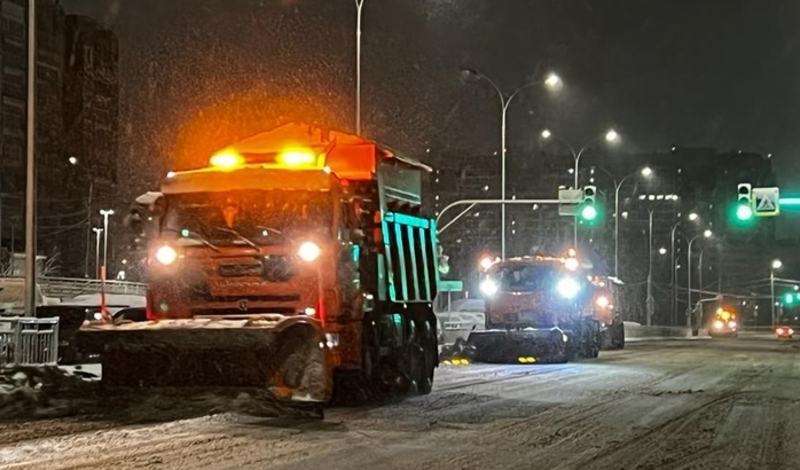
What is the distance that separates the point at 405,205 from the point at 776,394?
751 cm

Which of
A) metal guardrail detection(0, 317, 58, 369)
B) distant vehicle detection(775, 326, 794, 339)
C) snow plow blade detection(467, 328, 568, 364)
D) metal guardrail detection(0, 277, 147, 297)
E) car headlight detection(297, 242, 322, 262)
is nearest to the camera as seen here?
car headlight detection(297, 242, 322, 262)

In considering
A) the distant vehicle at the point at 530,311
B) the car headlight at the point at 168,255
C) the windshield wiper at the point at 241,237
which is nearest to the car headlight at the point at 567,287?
the distant vehicle at the point at 530,311

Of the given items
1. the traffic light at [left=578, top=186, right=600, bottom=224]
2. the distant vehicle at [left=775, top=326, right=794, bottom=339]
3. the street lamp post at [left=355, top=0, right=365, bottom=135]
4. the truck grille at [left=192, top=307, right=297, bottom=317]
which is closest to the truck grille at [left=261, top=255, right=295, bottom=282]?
the truck grille at [left=192, top=307, right=297, bottom=317]

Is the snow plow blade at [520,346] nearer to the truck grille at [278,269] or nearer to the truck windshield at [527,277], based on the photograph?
the truck windshield at [527,277]

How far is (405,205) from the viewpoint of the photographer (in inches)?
672

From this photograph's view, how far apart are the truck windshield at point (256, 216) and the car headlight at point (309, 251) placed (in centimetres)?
14

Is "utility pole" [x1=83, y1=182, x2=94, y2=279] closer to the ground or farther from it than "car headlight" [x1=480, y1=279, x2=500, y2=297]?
farther from it

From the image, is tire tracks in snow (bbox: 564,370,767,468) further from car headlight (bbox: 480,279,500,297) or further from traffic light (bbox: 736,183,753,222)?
traffic light (bbox: 736,183,753,222)

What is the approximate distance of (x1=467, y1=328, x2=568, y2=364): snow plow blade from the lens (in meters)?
28.1

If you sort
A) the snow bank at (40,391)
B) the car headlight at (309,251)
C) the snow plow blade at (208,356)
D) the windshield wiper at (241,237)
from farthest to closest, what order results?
the windshield wiper at (241,237) < the car headlight at (309,251) < the snow bank at (40,391) < the snow plow blade at (208,356)

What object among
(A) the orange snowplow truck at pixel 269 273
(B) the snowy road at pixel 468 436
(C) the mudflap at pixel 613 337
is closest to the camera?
(B) the snowy road at pixel 468 436

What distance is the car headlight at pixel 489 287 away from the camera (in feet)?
95.9

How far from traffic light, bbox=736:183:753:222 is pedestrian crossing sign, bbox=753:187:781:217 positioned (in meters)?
0.84

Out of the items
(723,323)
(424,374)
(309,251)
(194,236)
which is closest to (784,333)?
(723,323)
